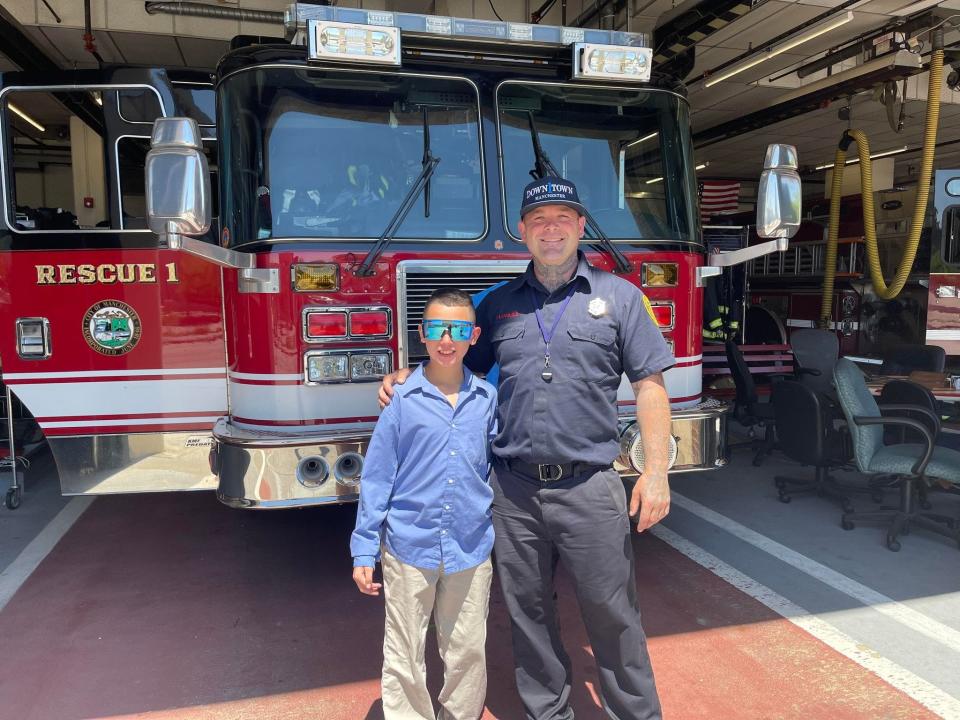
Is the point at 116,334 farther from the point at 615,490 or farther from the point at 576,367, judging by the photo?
the point at 615,490

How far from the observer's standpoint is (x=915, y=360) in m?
7.46

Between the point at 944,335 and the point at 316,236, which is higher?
the point at 316,236

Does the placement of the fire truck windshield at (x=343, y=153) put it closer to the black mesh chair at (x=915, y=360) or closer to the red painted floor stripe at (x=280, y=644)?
the red painted floor stripe at (x=280, y=644)

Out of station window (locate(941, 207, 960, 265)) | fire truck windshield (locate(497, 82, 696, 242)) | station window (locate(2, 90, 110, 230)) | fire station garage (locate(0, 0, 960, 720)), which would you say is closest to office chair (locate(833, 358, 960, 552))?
fire station garage (locate(0, 0, 960, 720))

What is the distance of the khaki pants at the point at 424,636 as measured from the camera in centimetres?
A: 248

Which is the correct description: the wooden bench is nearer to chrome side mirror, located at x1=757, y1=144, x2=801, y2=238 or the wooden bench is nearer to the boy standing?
chrome side mirror, located at x1=757, y1=144, x2=801, y2=238

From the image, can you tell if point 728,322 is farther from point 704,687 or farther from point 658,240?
point 704,687

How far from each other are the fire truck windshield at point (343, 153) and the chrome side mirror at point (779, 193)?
49.8 inches

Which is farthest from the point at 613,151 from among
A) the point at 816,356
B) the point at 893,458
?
the point at 816,356

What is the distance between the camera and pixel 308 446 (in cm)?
326

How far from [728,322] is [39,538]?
7.58 meters

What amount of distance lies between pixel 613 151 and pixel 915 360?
5.15 meters

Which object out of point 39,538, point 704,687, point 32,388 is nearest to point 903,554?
point 704,687

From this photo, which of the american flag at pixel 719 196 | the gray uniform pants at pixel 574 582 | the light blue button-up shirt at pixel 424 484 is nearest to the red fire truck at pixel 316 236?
the light blue button-up shirt at pixel 424 484
